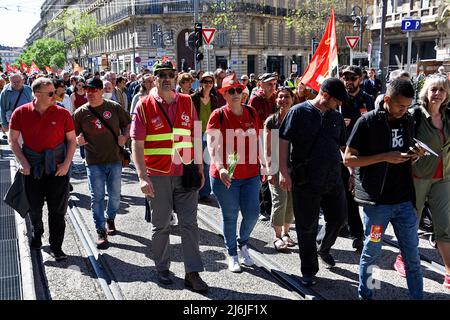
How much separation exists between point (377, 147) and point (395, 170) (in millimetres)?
248

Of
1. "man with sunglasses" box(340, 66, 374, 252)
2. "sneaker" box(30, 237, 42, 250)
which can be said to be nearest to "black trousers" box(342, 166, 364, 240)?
"man with sunglasses" box(340, 66, 374, 252)

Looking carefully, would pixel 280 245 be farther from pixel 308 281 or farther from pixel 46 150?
pixel 46 150

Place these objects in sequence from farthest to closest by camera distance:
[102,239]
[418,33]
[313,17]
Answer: [313,17]
[418,33]
[102,239]

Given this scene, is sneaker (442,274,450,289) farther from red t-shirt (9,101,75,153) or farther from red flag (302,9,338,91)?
red t-shirt (9,101,75,153)

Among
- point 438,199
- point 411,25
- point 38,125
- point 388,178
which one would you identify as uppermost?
point 411,25

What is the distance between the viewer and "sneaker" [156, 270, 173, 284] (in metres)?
4.66

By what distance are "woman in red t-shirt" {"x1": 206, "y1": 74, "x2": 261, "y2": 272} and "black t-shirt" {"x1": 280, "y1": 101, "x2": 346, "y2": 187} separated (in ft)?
1.80

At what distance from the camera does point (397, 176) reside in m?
3.93

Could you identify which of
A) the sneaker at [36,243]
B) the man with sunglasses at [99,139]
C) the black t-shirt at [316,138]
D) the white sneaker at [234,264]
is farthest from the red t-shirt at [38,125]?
the black t-shirt at [316,138]

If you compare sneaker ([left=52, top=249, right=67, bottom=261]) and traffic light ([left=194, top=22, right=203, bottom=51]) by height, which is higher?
traffic light ([left=194, top=22, right=203, bottom=51])

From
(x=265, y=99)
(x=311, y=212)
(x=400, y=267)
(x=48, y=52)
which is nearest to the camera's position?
(x=311, y=212)

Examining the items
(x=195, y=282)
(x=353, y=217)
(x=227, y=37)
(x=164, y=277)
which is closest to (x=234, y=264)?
(x=195, y=282)

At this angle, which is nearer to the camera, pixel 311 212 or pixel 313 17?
pixel 311 212
